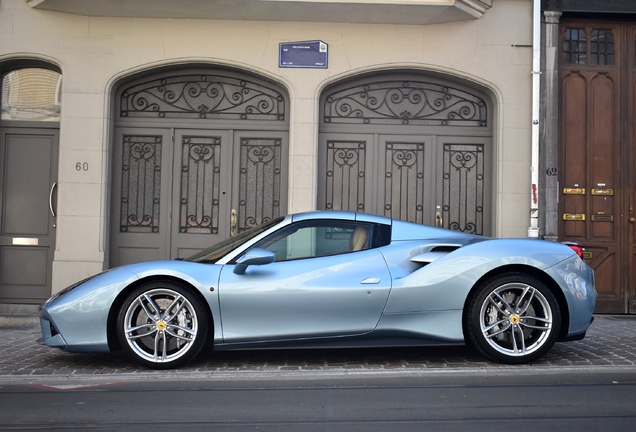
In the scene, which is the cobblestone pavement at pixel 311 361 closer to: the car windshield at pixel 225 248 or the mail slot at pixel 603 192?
the car windshield at pixel 225 248

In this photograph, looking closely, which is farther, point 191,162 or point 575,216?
point 191,162

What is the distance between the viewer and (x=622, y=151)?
10.2 metres

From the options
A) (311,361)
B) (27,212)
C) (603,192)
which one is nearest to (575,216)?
(603,192)

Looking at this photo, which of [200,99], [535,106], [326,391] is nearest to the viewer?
[326,391]

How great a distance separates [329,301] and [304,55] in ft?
18.1

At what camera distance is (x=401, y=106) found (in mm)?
10602

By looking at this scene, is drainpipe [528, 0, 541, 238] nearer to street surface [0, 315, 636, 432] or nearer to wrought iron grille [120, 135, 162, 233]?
street surface [0, 315, 636, 432]

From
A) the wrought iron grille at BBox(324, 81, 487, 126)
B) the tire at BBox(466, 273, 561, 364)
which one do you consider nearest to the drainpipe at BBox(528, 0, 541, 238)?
the wrought iron grille at BBox(324, 81, 487, 126)

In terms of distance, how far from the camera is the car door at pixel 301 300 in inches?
220

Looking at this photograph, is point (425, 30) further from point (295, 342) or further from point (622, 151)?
point (295, 342)

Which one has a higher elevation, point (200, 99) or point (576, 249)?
point (200, 99)

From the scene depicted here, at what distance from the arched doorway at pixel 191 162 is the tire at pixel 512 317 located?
5.15m

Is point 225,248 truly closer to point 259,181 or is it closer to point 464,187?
point 259,181

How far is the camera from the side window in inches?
230
